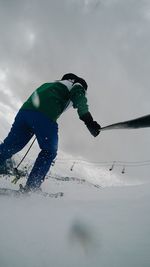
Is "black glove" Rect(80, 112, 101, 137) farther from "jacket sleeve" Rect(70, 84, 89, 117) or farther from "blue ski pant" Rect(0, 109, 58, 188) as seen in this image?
"blue ski pant" Rect(0, 109, 58, 188)

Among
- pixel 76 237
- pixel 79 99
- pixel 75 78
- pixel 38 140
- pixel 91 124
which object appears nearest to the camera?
pixel 76 237

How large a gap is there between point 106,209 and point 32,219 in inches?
21.4

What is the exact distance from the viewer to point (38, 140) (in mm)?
3715

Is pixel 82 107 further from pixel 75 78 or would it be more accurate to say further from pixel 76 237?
pixel 76 237

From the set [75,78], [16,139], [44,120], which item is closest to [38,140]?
[44,120]

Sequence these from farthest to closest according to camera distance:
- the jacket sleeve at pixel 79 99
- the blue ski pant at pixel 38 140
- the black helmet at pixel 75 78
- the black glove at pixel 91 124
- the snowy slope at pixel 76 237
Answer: the black helmet at pixel 75 78 → the jacket sleeve at pixel 79 99 → the blue ski pant at pixel 38 140 → the black glove at pixel 91 124 → the snowy slope at pixel 76 237

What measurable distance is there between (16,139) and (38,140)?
0.39m

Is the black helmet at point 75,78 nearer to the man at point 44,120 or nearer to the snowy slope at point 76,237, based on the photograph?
the man at point 44,120

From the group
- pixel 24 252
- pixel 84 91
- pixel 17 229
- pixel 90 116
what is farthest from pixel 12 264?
pixel 84 91

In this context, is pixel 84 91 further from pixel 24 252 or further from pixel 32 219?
pixel 24 252

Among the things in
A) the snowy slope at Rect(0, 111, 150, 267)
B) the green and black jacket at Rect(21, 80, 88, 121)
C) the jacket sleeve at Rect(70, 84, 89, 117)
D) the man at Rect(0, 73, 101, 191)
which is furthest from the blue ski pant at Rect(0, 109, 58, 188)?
the snowy slope at Rect(0, 111, 150, 267)

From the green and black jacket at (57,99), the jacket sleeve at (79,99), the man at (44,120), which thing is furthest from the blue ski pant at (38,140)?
the jacket sleeve at (79,99)

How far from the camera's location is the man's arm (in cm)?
357

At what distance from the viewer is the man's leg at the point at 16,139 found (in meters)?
3.83
